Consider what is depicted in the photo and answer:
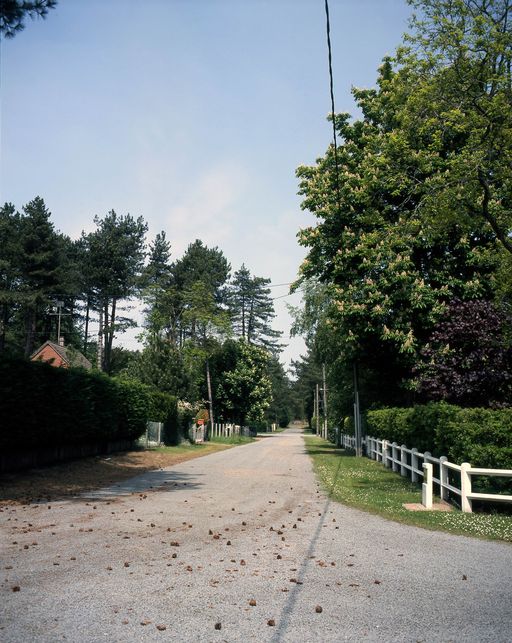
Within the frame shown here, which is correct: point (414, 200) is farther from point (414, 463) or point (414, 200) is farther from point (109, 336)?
point (109, 336)

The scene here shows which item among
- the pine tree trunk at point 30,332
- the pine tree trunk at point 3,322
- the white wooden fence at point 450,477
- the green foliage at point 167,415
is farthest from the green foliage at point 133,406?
the pine tree trunk at point 30,332

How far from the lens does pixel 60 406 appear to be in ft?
60.2

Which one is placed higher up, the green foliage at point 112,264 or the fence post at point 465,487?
the green foliage at point 112,264

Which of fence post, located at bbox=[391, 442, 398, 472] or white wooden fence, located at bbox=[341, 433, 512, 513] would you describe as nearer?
white wooden fence, located at bbox=[341, 433, 512, 513]

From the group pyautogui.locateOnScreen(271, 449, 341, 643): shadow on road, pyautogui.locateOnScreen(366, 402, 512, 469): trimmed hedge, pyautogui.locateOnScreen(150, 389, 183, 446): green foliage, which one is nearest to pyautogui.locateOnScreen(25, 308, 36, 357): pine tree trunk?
pyautogui.locateOnScreen(150, 389, 183, 446): green foliage

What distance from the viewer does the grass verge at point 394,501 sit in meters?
9.18

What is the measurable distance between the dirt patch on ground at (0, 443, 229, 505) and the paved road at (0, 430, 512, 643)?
236 cm

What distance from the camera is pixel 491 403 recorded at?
58.2 ft

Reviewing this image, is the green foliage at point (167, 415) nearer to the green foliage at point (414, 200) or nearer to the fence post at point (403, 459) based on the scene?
the green foliage at point (414, 200)

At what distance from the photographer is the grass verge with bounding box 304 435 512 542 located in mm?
9180

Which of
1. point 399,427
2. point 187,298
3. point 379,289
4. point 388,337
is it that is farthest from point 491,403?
point 187,298

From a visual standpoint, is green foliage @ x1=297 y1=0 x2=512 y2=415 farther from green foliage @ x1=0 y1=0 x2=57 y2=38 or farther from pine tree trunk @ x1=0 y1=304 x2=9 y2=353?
pine tree trunk @ x1=0 y1=304 x2=9 y2=353

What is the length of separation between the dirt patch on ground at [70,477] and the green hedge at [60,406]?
850 mm

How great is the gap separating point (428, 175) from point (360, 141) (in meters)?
5.00
